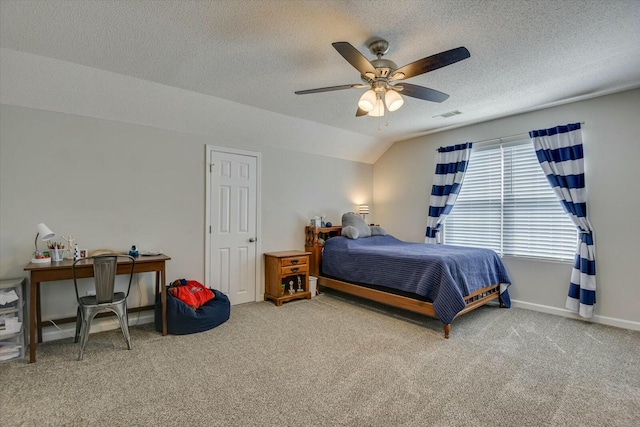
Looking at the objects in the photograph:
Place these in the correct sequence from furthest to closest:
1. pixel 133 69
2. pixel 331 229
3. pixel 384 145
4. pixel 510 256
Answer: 1. pixel 384 145
2. pixel 331 229
3. pixel 510 256
4. pixel 133 69

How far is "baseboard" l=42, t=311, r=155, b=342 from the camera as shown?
304 cm

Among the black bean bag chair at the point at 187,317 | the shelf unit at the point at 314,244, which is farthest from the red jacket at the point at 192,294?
the shelf unit at the point at 314,244

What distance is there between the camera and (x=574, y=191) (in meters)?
3.63

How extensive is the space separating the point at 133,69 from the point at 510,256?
495 cm

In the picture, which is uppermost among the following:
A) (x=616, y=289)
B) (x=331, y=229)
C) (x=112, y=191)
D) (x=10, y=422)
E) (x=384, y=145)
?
(x=384, y=145)

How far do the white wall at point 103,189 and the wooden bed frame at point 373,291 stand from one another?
0.72m

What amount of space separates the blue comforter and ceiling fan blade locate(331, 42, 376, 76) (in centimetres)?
208

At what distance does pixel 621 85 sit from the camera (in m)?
3.28

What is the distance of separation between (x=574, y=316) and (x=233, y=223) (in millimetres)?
4372

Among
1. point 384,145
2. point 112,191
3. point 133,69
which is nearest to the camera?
point 133,69

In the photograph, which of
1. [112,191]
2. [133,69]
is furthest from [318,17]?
[112,191]

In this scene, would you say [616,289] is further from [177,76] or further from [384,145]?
[177,76]

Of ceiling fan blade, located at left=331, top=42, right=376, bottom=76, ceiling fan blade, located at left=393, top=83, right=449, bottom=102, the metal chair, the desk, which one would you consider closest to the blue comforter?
ceiling fan blade, located at left=393, top=83, right=449, bottom=102

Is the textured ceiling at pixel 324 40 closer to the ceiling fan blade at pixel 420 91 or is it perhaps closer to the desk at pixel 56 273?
the ceiling fan blade at pixel 420 91
